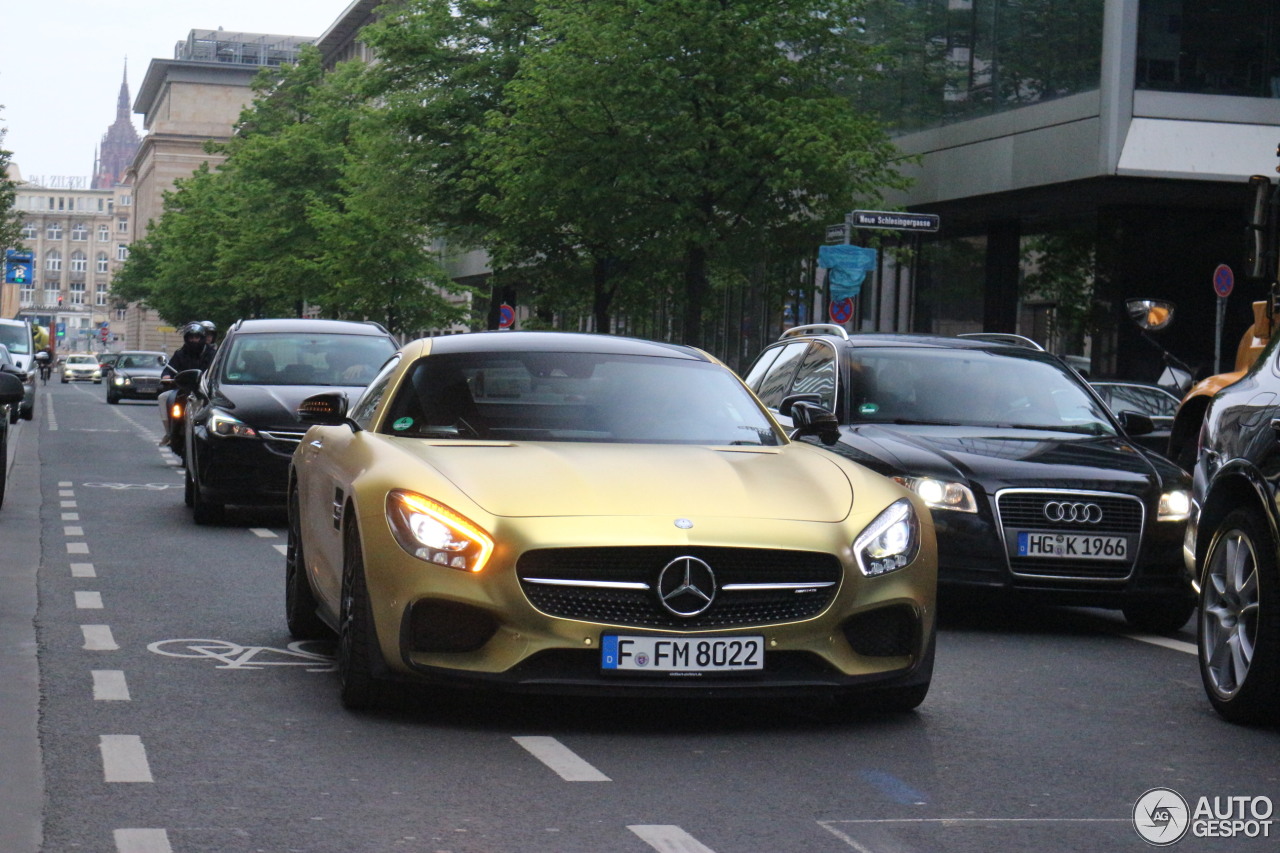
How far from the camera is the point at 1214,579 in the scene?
24.8ft

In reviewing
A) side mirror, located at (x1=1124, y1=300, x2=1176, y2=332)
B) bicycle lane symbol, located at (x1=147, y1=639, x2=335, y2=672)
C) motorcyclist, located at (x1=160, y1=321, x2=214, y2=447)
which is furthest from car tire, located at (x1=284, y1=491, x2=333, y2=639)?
motorcyclist, located at (x1=160, y1=321, x2=214, y2=447)

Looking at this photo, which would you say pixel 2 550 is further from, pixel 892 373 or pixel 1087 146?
pixel 1087 146

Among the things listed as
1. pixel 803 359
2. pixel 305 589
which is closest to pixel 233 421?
pixel 803 359

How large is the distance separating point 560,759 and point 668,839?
44.0 inches

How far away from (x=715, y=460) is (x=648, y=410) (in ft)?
1.98

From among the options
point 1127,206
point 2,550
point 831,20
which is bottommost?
point 2,550

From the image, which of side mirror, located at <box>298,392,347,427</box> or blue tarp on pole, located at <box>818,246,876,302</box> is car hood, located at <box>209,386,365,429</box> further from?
blue tarp on pole, located at <box>818,246,876,302</box>

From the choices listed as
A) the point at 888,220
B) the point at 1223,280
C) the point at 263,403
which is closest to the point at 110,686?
the point at 263,403

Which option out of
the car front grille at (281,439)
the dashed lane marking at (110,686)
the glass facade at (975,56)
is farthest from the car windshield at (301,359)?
the glass facade at (975,56)

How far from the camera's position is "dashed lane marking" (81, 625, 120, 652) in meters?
8.71

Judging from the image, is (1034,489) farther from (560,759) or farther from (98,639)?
(98,639)

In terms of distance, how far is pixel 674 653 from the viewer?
258 inches

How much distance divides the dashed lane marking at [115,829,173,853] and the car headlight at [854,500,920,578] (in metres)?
2.57

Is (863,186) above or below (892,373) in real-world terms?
above
